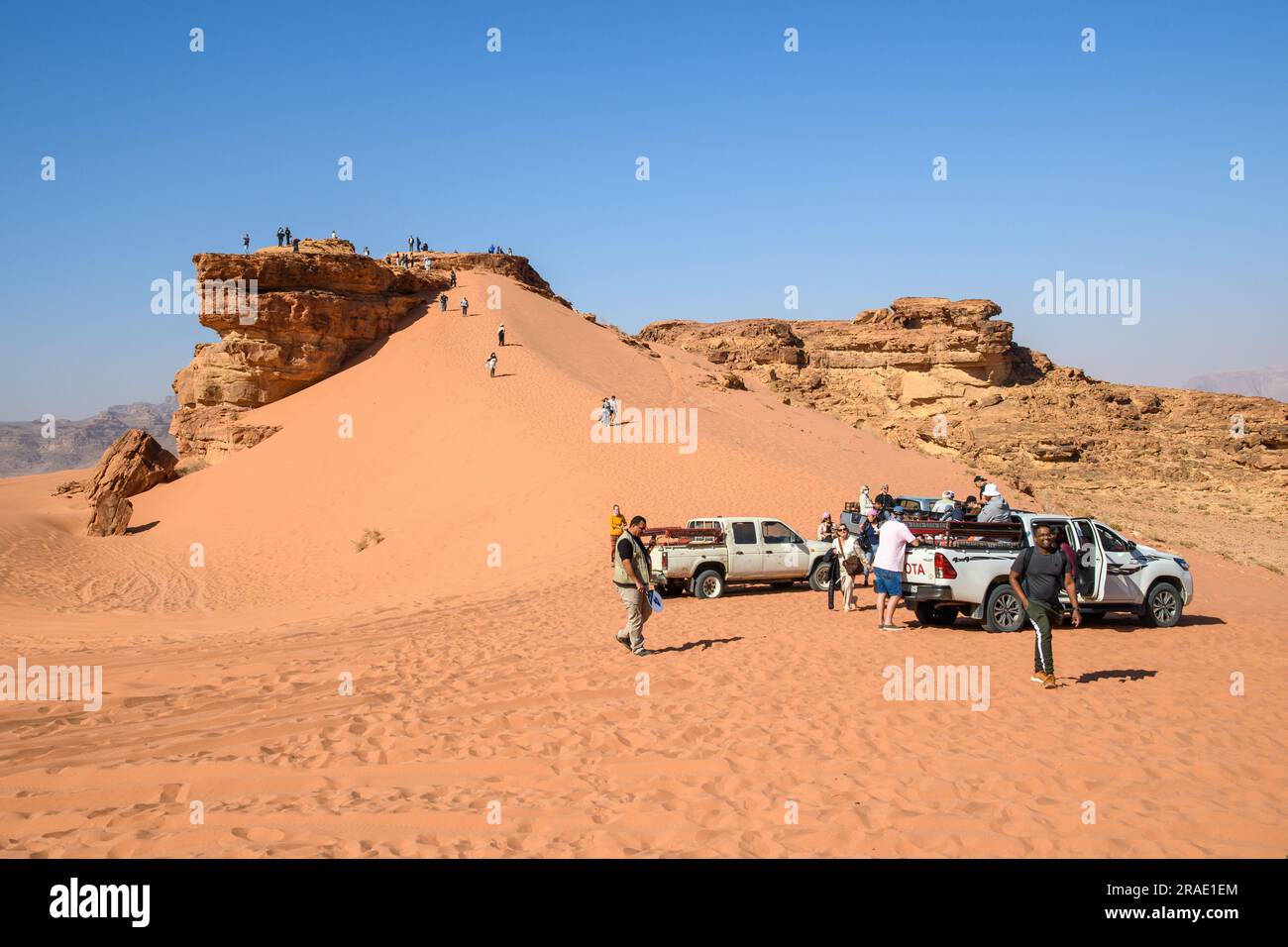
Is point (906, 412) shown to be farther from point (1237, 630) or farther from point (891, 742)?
point (891, 742)

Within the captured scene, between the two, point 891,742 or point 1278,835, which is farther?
point 891,742

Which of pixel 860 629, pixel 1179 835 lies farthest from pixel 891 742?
pixel 860 629

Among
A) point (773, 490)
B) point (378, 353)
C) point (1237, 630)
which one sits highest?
point (378, 353)

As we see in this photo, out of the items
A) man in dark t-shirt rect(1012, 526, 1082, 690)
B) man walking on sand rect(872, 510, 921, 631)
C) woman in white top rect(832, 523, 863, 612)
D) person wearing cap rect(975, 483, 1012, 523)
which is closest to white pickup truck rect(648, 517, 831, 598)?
woman in white top rect(832, 523, 863, 612)

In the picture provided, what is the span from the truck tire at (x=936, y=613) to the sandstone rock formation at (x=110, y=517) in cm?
2611

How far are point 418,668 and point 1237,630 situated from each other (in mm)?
12497

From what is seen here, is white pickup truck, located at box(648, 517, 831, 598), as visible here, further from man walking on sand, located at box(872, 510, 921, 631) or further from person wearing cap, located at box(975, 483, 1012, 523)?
man walking on sand, located at box(872, 510, 921, 631)

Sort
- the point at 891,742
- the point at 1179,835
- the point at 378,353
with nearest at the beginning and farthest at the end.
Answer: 1. the point at 1179,835
2. the point at 891,742
3. the point at 378,353

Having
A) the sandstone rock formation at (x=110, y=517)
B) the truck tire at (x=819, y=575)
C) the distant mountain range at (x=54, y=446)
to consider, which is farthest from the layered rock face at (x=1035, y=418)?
the distant mountain range at (x=54, y=446)

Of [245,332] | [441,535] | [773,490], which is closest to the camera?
[441,535]

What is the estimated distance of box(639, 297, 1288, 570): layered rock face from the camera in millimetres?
33500

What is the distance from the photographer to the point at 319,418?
113ft

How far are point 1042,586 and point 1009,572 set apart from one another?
9.84 feet

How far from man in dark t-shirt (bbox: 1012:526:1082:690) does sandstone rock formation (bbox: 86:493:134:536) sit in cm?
2805
